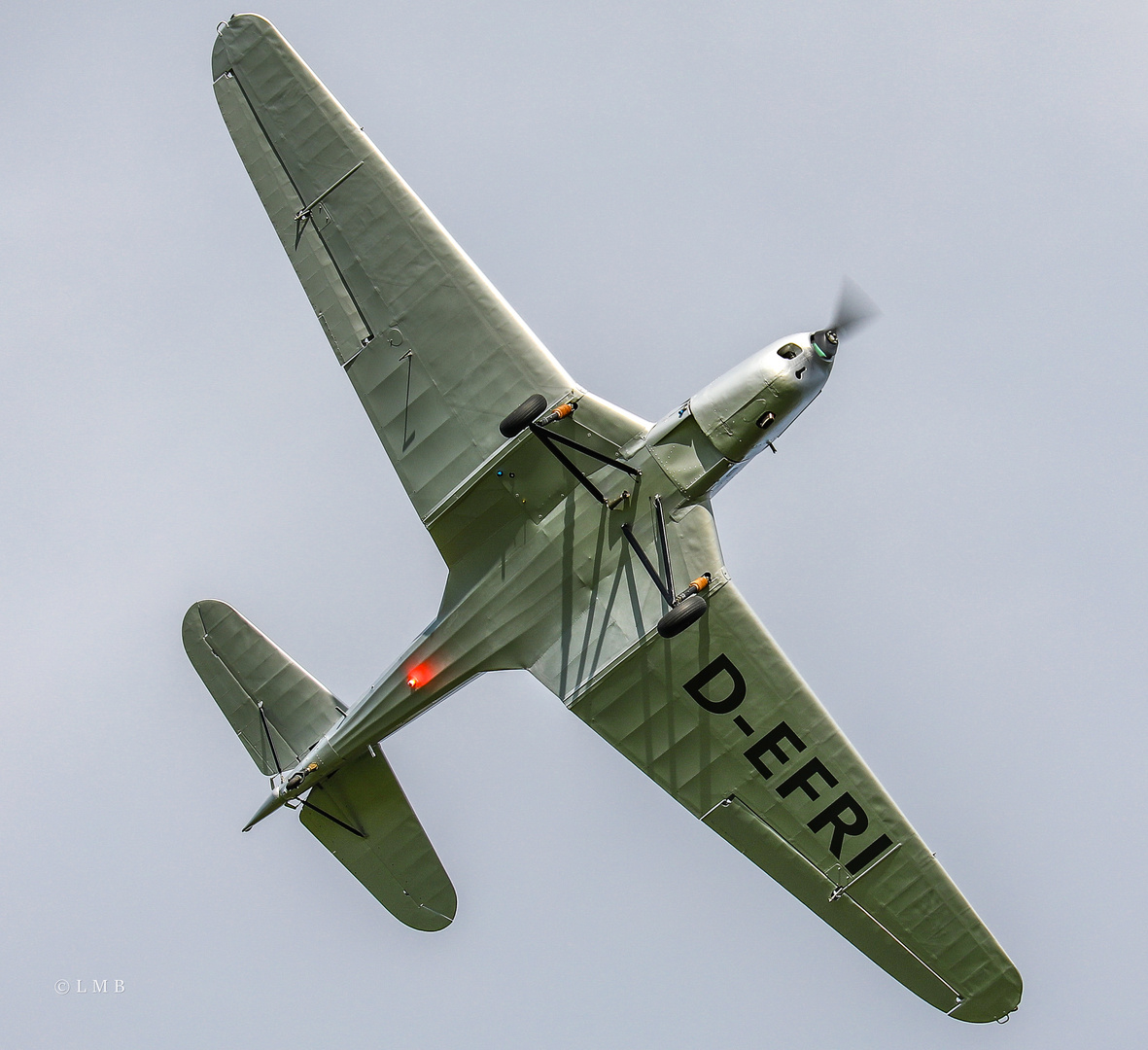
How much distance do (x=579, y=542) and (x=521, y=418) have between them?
7.11ft

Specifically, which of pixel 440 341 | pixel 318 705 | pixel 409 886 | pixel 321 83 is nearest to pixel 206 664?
pixel 318 705

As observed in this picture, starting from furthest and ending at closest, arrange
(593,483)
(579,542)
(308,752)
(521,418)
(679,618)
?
1. (308,752)
2. (579,542)
3. (593,483)
4. (521,418)
5. (679,618)

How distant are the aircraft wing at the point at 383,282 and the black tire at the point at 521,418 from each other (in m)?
1.07

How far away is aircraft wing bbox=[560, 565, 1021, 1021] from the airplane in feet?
0.09

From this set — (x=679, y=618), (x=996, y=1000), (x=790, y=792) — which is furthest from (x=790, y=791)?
(x=996, y=1000)

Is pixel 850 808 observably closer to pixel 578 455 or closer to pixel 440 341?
pixel 578 455

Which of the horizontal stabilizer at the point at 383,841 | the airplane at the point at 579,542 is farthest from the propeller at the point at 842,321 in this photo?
the horizontal stabilizer at the point at 383,841

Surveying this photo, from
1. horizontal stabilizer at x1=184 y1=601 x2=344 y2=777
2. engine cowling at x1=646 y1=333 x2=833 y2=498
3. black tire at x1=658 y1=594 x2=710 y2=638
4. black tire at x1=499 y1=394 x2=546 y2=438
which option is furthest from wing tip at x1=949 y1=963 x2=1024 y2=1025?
black tire at x1=499 y1=394 x2=546 y2=438

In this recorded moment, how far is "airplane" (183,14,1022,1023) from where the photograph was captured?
1598 cm

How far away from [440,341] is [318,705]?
5.41 metres

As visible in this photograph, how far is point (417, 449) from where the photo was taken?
1703 centimetres

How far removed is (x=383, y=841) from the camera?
58.9 feet

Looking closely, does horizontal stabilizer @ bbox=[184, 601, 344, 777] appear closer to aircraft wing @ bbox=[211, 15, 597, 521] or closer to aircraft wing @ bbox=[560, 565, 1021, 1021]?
aircraft wing @ bbox=[211, 15, 597, 521]

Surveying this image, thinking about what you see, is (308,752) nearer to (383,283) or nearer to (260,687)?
(260,687)
